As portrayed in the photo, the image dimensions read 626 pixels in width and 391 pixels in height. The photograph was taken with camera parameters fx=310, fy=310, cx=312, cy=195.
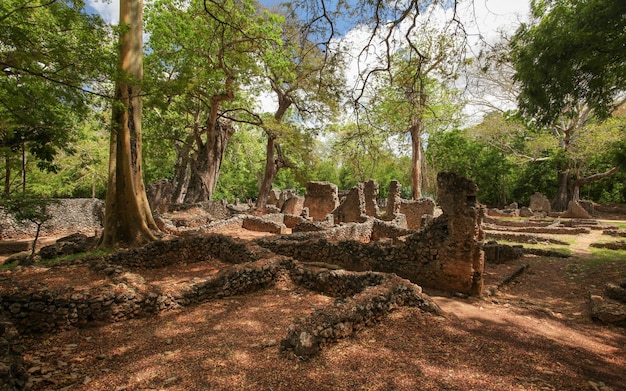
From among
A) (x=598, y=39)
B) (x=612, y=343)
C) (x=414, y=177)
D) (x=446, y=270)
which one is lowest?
(x=612, y=343)

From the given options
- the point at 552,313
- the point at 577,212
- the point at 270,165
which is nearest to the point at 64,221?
the point at 270,165

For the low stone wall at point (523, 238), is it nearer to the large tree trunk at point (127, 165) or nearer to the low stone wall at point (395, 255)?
the low stone wall at point (395, 255)

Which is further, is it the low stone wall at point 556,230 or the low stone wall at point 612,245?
the low stone wall at point 556,230

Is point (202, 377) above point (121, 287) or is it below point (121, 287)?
below

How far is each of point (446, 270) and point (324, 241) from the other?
353 cm

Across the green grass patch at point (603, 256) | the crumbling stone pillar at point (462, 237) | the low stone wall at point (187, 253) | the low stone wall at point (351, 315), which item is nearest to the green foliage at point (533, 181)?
the green grass patch at point (603, 256)

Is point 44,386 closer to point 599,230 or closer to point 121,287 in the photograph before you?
point 121,287

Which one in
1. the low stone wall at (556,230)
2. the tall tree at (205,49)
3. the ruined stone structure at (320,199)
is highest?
the tall tree at (205,49)

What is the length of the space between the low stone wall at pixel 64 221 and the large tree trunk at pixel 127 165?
24.3ft

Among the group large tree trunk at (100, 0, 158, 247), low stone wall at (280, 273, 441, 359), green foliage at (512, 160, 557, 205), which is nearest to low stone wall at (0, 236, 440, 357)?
low stone wall at (280, 273, 441, 359)

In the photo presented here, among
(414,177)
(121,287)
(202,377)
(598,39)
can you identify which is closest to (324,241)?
(121,287)

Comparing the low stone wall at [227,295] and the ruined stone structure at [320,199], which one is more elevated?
the ruined stone structure at [320,199]

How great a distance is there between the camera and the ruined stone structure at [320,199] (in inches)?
785

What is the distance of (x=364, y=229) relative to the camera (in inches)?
547
